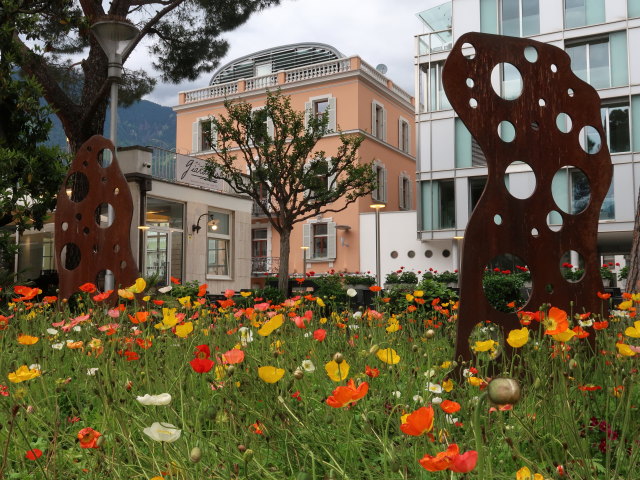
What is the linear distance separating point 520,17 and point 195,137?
17.4m

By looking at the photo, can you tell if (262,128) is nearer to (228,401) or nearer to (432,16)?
(432,16)

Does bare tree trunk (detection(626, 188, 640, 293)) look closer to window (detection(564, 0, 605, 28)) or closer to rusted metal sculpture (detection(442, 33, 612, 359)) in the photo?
rusted metal sculpture (detection(442, 33, 612, 359))

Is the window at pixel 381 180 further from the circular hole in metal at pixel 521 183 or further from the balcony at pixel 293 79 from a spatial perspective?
the circular hole in metal at pixel 521 183

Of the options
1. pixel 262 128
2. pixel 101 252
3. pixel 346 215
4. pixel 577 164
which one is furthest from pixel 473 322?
pixel 346 215

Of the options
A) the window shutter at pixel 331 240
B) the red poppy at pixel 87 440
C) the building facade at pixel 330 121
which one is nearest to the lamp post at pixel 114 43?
the red poppy at pixel 87 440

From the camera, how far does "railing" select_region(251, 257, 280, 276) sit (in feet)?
98.6

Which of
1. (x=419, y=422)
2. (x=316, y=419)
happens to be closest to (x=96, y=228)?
(x=316, y=419)

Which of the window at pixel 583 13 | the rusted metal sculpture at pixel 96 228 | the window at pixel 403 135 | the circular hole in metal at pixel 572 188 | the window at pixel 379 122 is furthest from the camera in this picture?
the window at pixel 403 135

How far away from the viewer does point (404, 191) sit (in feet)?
109

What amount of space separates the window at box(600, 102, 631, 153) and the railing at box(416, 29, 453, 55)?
6.12m

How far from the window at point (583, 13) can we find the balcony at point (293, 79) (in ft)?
31.5

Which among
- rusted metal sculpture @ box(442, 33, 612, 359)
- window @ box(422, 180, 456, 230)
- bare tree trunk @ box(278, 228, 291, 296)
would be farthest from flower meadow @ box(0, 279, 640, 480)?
window @ box(422, 180, 456, 230)

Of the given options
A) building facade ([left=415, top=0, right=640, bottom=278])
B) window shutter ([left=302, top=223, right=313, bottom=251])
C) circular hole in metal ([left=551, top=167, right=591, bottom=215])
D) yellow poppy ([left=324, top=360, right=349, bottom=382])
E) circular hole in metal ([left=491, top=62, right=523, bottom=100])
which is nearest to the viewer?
yellow poppy ([left=324, top=360, right=349, bottom=382])

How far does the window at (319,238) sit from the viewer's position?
2873cm
